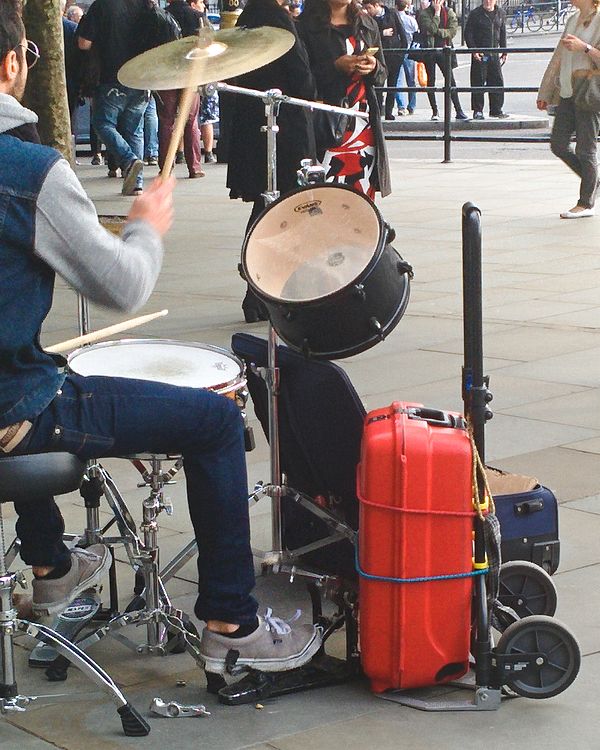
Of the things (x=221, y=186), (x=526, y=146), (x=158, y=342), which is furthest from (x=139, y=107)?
(x=158, y=342)

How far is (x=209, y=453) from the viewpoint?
3.19 metres

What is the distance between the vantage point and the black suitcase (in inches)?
144

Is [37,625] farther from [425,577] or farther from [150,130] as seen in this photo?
[150,130]

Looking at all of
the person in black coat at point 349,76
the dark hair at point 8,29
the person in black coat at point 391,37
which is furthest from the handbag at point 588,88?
the person in black coat at point 391,37

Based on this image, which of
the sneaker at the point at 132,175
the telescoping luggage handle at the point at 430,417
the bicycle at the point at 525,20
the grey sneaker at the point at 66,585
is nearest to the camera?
the telescoping luggage handle at the point at 430,417

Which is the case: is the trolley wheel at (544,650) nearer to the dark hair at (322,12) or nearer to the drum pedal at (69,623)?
the drum pedal at (69,623)

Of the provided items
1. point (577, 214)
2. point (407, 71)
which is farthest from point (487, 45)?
point (577, 214)

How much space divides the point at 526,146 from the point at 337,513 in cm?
1393

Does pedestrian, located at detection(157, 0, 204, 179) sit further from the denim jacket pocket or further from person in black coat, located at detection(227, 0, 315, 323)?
the denim jacket pocket

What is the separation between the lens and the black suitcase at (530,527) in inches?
144

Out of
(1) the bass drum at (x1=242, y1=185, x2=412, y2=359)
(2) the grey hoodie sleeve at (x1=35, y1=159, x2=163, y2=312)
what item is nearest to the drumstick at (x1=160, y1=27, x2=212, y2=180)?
(2) the grey hoodie sleeve at (x1=35, y1=159, x2=163, y2=312)

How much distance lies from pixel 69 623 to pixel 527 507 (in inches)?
48.6

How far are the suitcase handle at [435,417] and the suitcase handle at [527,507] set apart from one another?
1.31 ft

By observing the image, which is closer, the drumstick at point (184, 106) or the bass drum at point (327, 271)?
the drumstick at point (184, 106)
